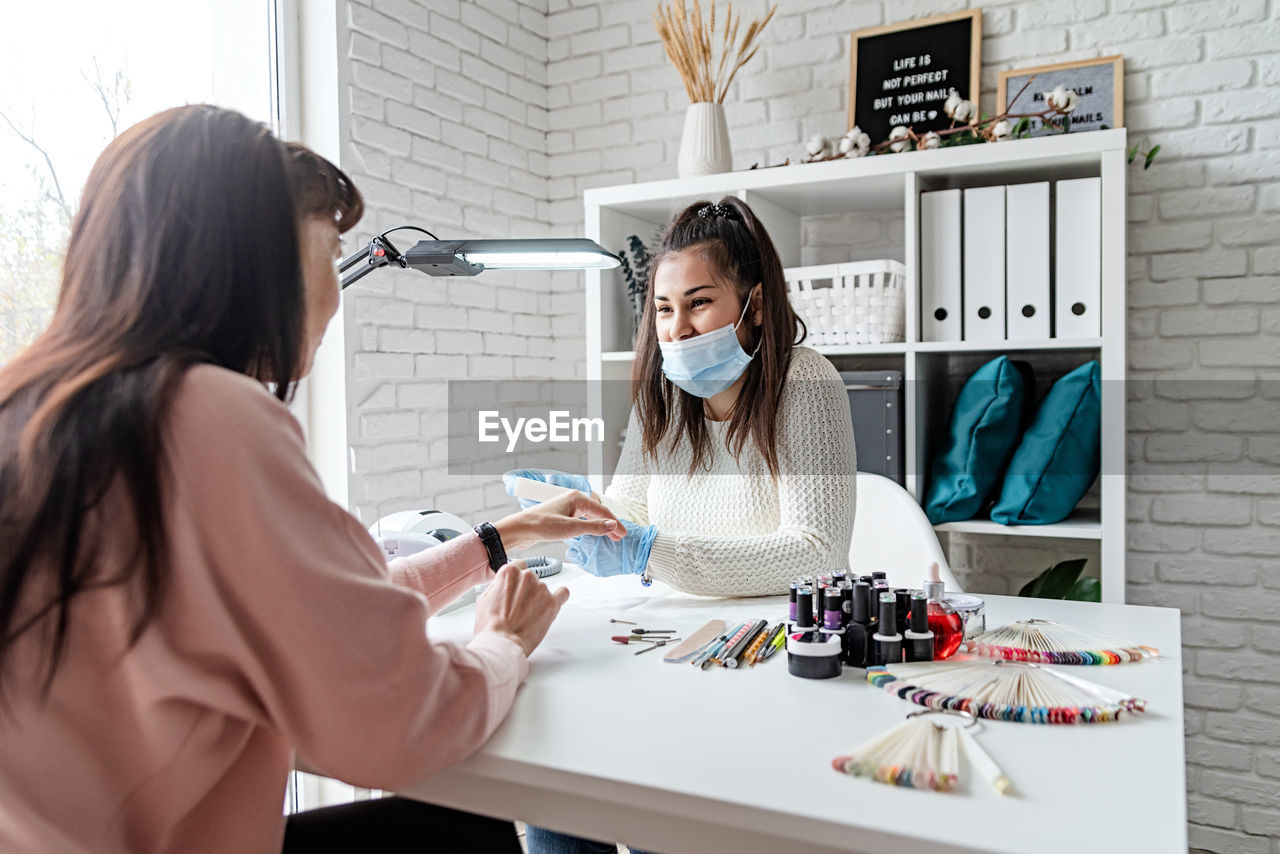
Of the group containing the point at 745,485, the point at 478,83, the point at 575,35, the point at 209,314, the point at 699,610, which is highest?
the point at 575,35

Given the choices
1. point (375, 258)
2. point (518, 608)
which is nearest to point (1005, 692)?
point (518, 608)

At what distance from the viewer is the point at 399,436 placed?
2.55 m

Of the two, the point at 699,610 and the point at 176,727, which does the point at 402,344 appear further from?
the point at 176,727

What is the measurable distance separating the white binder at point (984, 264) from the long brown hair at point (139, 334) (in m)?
1.67

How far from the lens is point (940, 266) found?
2.26 metres

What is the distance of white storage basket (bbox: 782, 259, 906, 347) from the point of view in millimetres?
2293

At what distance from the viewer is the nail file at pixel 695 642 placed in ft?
3.79

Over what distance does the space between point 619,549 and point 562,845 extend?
445 mm

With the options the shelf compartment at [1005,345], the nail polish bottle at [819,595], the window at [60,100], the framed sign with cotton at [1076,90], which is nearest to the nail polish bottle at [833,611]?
the nail polish bottle at [819,595]

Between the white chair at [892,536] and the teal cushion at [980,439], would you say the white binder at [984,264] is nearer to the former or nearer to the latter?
the teal cushion at [980,439]

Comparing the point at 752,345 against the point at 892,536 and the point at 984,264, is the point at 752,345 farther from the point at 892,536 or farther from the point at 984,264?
the point at 984,264

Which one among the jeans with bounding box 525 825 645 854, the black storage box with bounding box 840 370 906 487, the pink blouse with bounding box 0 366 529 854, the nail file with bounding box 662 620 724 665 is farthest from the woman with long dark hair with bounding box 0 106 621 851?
the black storage box with bounding box 840 370 906 487

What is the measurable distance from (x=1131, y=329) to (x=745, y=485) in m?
1.27

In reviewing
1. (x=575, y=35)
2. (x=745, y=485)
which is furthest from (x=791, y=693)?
(x=575, y=35)
